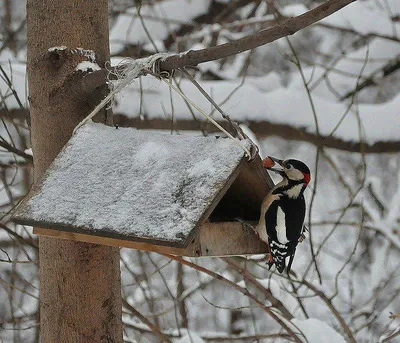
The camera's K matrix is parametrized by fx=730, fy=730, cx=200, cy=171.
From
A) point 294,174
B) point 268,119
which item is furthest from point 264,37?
point 268,119

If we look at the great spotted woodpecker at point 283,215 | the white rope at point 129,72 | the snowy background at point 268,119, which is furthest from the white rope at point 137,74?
the snowy background at point 268,119

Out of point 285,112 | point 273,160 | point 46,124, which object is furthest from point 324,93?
point 46,124

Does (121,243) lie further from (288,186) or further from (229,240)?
(288,186)

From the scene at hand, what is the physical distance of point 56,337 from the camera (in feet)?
6.95

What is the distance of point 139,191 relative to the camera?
77.3 inches

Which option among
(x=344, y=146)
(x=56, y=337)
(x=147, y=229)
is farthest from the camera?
(x=344, y=146)

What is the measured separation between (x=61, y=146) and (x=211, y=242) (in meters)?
0.55

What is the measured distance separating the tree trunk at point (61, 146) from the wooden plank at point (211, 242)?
0.55ft

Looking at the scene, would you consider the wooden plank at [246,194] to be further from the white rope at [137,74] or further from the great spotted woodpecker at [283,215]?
the white rope at [137,74]

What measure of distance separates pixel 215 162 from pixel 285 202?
507 mm

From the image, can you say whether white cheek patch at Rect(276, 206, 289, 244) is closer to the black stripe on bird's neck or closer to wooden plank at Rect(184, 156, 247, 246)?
the black stripe on bird's neck

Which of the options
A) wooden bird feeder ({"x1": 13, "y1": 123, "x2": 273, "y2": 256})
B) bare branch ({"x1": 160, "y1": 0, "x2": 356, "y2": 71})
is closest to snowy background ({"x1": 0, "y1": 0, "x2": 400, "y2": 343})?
wooden bird feeder ({"x1": 13, "y1": 123, "x2": 273, "y2": 256})

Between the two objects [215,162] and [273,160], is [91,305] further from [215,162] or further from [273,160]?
[273,160]

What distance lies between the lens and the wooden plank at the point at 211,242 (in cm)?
189
